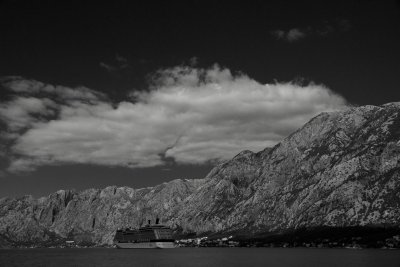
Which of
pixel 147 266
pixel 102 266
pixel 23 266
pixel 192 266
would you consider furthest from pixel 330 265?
pixel 23 266

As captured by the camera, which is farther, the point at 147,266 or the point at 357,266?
the point at 147,266

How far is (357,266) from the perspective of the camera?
17138cm

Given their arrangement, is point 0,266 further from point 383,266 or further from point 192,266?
point 383,266

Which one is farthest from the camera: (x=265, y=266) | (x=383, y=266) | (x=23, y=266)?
(x=23, y=266)

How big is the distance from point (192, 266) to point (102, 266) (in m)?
39.4

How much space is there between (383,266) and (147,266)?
92.0 meters

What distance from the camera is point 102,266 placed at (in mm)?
191250

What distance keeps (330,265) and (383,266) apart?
68.7ft

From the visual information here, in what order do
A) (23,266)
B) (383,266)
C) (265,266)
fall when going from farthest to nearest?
(23,266), (265,266), (383,266)

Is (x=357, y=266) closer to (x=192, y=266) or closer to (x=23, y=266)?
(x=192, y=266)

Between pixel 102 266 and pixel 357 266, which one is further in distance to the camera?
pixel 102 266

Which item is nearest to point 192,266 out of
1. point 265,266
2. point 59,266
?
point 265,266

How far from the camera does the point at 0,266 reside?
192625 mm

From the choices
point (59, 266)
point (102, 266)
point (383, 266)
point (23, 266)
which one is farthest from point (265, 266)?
point (23, 266)
